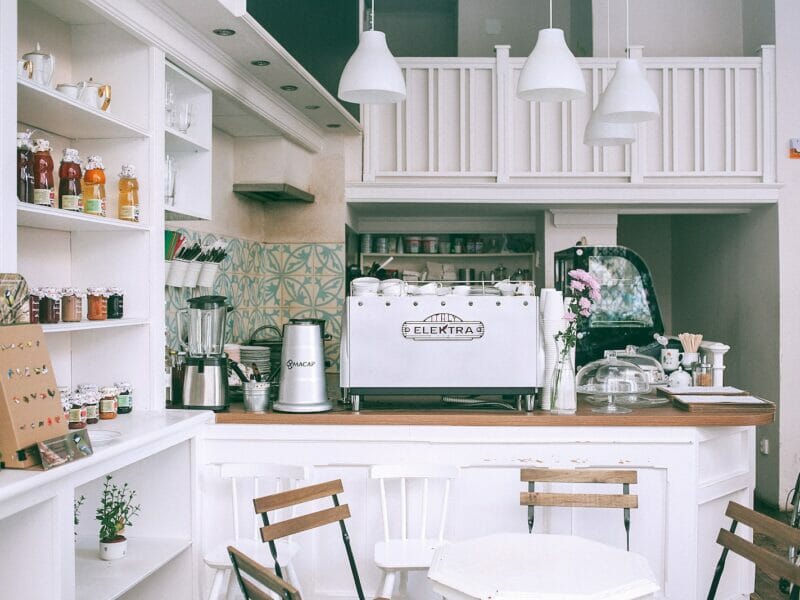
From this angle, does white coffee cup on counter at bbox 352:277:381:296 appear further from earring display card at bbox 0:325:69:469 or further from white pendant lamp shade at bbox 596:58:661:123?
earring display card at bbox 0:325:69:469

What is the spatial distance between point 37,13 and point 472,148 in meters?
3.40

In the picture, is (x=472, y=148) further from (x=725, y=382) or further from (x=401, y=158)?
(x=725, y=382)

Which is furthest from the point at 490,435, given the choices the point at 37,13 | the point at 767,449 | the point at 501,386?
the point at 767,449

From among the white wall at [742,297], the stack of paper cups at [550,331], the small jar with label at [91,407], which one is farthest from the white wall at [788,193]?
the small jar with label at [91,407]

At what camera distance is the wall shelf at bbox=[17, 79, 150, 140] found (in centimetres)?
249

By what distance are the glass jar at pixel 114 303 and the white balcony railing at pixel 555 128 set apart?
2954 mm

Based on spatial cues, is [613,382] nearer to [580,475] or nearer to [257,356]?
[580,475]

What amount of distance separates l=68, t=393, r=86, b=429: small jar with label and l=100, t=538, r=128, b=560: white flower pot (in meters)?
0.52

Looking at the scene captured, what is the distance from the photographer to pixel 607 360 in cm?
371

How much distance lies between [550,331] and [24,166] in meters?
2.19

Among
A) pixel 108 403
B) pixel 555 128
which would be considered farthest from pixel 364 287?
pixel 555 128

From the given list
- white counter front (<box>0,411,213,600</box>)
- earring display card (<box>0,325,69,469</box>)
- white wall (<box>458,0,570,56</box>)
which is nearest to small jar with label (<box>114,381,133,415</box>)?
white counter front (<box>0,411,213,600</box>)

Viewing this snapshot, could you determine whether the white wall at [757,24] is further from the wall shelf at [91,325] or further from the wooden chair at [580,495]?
the wall shelf at [91,325]

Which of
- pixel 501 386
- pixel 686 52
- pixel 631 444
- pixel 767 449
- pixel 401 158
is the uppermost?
pixel 686 52
